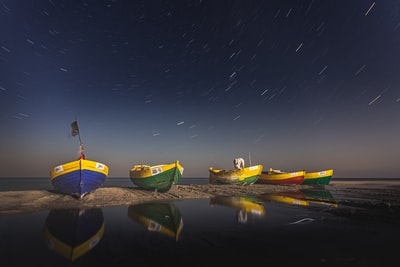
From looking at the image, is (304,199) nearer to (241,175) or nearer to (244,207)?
(244,207)

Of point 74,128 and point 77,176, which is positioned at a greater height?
point 74,128

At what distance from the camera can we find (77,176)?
737 inches

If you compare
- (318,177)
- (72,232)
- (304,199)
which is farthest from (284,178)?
(72,232)

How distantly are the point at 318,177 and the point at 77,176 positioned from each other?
186ft

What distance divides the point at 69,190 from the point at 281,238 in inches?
788

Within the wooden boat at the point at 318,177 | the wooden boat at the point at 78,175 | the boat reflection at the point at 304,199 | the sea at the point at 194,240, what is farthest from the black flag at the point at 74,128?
the wooden boat at the point at 318,177

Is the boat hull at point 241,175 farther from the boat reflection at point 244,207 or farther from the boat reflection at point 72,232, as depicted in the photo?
the boat reflection at point 72,232

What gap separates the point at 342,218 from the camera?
500 inches

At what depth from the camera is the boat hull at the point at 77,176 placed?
1867 cm

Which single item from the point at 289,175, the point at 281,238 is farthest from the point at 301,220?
the point at 289,175

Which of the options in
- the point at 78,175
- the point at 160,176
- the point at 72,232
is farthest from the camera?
the point at 160,176

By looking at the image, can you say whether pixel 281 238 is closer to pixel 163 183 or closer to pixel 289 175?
pixel 163 183

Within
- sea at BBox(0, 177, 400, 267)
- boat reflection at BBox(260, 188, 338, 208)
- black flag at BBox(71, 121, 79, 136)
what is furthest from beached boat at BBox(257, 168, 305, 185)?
black flag at BBox(71, 121, 79, 136)

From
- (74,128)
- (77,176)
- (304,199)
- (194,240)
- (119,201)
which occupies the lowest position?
(194,240)
